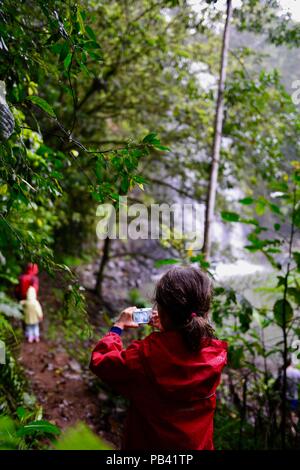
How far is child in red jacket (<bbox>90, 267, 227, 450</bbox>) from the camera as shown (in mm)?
1605

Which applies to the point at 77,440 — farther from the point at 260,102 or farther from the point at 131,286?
the point at 131,286

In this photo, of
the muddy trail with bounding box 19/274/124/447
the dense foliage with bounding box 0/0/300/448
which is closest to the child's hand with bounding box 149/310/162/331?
the dense foliage with bounding box 0/0/300/448

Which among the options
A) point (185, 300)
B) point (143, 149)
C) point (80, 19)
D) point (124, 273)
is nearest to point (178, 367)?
point (185, 300)

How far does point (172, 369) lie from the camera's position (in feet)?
5.26

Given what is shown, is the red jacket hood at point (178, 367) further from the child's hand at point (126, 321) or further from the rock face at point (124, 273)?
the rock face at point (124, 273)

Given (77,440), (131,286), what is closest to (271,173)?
(77,440)

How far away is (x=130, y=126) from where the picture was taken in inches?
340

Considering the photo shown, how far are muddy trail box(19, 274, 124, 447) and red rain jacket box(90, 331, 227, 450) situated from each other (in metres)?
3.14

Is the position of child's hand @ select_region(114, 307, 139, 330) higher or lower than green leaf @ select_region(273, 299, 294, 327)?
higher

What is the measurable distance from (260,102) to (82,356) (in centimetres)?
501

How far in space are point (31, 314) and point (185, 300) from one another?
5.07m

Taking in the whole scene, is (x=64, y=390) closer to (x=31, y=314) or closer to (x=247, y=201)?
(x=31, y=314)

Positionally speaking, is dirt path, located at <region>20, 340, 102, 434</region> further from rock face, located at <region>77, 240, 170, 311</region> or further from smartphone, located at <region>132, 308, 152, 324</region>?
rock face, located at <region>77, 240, 170, 311</region>

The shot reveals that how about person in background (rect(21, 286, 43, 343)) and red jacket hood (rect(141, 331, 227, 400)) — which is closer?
red jacket hood (rect(141, 331, 227, 400))
